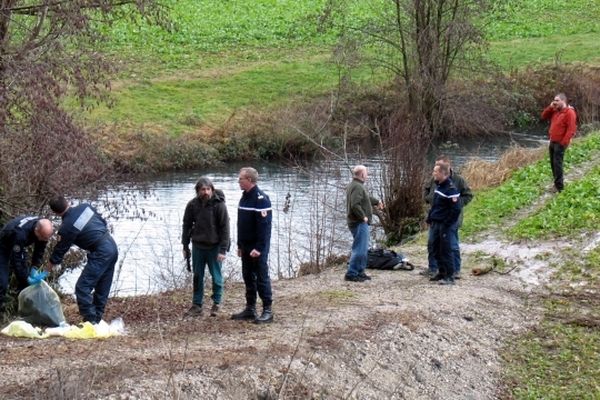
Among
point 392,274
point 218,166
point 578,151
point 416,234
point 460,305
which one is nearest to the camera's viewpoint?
point 460,305

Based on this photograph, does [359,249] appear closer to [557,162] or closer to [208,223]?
[208,223]

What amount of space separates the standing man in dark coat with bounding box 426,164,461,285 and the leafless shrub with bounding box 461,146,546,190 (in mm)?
9128

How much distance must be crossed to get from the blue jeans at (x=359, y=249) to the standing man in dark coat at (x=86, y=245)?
429 cm

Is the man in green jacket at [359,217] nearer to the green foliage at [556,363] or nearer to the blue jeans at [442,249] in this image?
the blue jeans at [442,249]

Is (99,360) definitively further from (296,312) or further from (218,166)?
(218,166)

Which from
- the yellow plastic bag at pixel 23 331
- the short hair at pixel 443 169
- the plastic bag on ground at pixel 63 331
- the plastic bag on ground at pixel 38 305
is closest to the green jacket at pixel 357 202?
the short hair at pixel 443 169

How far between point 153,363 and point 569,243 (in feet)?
30.0

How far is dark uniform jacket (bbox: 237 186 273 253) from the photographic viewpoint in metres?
11.7

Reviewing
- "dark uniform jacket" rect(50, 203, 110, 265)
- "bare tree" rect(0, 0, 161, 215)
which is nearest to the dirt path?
"dark uniform jacket" rect(50, 203, 110, 265)

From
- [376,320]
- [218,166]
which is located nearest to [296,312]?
[376,320]

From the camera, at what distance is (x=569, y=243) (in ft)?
54.7

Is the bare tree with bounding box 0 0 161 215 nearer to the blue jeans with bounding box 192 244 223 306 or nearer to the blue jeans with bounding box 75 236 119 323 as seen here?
the blue jeans with bounding box 75 236 119 323

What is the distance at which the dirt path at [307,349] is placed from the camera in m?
9.48

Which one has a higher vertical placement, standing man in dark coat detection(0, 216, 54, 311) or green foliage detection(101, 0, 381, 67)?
green foliage detection(101, 0, 381, 67)
